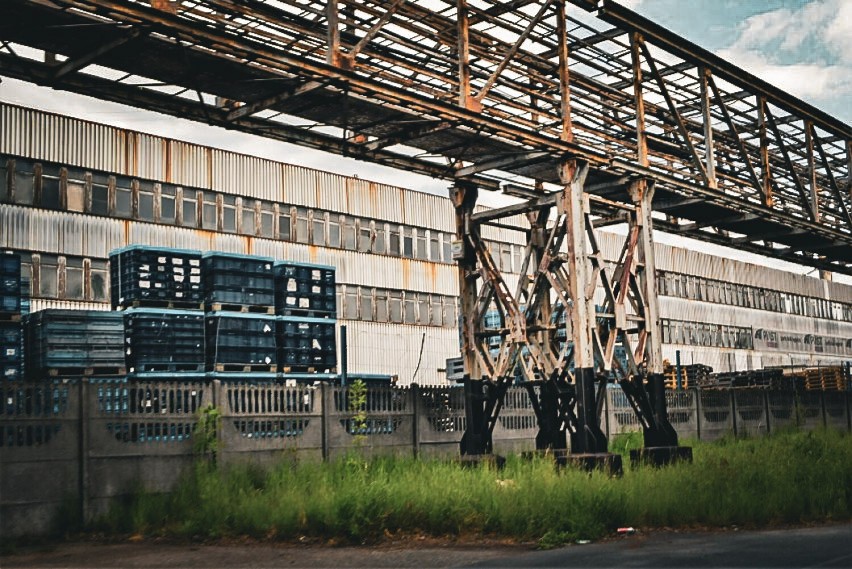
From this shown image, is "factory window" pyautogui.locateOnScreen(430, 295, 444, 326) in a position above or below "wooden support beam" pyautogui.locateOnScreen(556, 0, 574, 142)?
below

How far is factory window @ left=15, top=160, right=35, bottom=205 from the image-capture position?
27469 millimetres

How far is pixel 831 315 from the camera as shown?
65.2m

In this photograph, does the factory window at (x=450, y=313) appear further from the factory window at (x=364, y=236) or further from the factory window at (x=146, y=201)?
the factory window at (x=146, y=201)

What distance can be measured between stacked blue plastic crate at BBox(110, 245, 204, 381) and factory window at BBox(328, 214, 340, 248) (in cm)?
1892

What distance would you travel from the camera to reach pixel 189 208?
31.6 m

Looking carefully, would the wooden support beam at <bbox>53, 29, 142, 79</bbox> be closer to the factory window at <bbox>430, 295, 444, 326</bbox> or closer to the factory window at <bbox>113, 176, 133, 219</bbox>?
the factory window at <bbox>113, 176, 133, 219</bbox>

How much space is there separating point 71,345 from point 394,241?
926 inches

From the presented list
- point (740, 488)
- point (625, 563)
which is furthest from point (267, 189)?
point (625, 563)

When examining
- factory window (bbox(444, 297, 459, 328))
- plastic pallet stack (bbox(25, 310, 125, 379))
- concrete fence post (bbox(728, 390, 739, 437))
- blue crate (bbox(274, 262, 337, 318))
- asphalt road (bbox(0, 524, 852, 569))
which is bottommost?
asphalt road (bbox(0, 524, 852, 569))

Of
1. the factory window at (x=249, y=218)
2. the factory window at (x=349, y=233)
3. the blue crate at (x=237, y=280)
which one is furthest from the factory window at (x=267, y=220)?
the blue crate at (x=237, y=280)

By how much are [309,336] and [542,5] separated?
25.5 ft

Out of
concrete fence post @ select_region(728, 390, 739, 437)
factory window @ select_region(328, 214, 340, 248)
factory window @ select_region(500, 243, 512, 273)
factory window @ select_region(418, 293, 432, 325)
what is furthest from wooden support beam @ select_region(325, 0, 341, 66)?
factory window @ select_region(500, 243, 512, 273)

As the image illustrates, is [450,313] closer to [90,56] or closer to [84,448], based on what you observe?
[84,448]

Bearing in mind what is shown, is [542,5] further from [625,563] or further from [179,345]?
[625,563]
